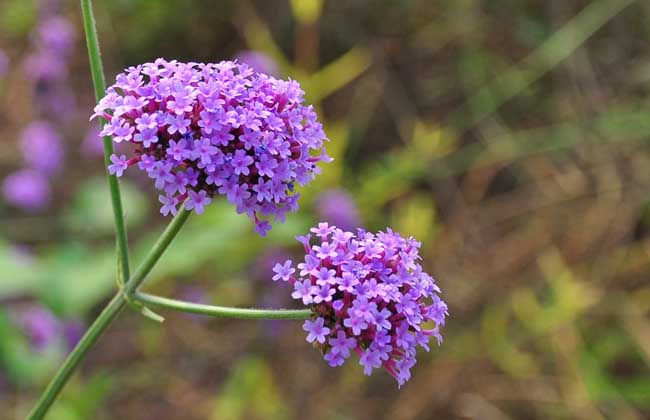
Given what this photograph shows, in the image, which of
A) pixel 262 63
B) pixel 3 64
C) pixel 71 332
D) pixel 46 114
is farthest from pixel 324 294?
pixel 3 64

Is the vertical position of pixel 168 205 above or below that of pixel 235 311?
above

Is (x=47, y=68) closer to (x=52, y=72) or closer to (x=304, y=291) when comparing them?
(x=52, y=72)

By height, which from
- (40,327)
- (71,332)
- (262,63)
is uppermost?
(262,63)

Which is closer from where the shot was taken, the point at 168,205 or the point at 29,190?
the point at 168,205

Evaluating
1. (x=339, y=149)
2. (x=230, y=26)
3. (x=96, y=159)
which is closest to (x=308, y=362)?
(x=339, y=149)

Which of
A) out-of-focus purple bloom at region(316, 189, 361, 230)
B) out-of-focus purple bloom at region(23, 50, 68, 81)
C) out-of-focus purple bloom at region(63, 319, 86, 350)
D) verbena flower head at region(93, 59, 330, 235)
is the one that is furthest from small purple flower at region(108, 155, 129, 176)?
out-of-focus purple bloom at region(23, 50, 68, 81)

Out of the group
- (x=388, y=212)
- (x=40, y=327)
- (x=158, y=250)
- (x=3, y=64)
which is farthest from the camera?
(x=3, y=64)
